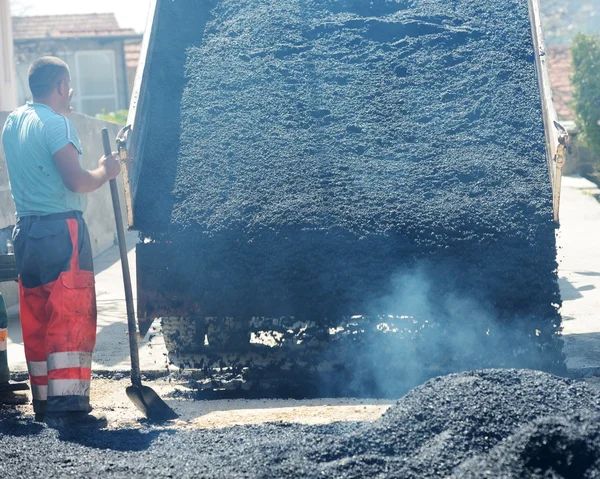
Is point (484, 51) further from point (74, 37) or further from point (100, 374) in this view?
point (74, 37)

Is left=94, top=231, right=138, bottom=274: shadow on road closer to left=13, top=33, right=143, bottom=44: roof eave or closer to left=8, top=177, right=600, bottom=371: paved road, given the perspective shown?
left=8, top=177, right=600, bottom=371: paved road

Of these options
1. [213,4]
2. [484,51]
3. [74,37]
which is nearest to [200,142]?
[213,4]

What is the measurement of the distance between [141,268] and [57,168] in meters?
0.76

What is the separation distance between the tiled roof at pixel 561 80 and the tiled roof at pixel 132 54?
11.2 meters

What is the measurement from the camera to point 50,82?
4.32 meters

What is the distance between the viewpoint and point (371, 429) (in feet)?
11.3

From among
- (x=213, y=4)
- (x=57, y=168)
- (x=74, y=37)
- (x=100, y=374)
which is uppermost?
(x=74, y=37)

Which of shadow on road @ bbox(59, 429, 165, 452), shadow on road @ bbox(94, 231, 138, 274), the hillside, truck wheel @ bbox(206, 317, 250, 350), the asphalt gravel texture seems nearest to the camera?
shadow on road @ bbox(59, 429, 165, 452)

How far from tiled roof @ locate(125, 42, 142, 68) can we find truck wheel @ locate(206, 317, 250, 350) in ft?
61.9

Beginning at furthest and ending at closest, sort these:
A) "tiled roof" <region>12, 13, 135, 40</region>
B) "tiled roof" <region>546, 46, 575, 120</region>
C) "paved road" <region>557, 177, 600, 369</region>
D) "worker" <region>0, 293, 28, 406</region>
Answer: "tiled roof" <region>12, 13, 135, 40</region> < "tiled roof" <region>546, 46, 575, 120</region> < "paved road" <region>557, 177, 600, 369</region> < "worker" <region>0, 293, 28, 406</region>

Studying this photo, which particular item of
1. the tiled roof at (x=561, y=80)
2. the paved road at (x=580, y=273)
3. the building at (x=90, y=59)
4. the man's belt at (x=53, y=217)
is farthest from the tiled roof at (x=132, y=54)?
the man's belt at (x=53, y=217)

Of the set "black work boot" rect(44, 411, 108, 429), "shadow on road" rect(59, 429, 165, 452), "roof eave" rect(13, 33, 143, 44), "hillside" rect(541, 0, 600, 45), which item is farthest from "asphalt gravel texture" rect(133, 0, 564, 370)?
"hillside" rect(541, 0, 600, 45)

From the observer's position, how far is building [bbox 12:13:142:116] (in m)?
21.9

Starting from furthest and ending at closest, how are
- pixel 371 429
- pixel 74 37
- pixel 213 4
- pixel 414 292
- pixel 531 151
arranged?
pixel 74 37
pixel 213 4
pixel 531 151
pixel 414 292
pixel 371 429
